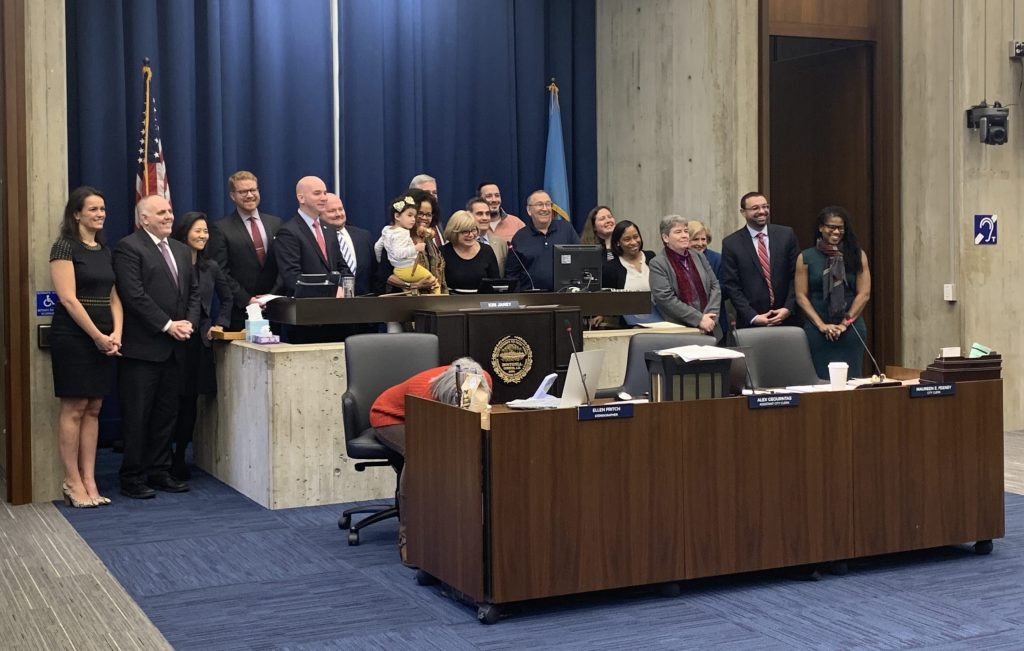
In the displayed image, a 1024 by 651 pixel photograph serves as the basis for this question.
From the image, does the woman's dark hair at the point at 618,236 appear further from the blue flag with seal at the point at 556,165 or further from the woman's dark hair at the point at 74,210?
the woman's dark hair at the point at 74,210

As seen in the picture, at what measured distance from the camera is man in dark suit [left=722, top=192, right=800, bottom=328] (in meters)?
7.69

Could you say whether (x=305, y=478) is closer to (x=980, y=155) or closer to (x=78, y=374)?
(x=78, y=374)

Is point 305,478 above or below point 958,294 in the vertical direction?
below

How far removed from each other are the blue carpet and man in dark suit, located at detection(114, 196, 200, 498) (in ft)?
3.42

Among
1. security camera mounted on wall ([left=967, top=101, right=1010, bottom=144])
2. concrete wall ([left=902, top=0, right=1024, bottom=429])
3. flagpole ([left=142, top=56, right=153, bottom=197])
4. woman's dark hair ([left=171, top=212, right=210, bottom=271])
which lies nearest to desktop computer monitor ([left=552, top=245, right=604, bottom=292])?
woman's dark hair ([left=171, top=212, right=210, bottom=271])

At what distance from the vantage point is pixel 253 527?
5.82m

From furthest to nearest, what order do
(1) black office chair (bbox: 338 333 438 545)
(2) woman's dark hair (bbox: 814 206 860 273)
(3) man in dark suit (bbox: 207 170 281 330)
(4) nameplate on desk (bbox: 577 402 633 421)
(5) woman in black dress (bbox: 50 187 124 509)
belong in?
1. (2) woman's dark hair (bbox: 814 206 860 273)
2. (3) man in dark suit (bbox: 207 170 281 330)
3. (5) woman in black dress (bbox: 50 187 124 509)
4. (1) black office chair (bbox: 338 333 438 545)
5. (4) nameplate on desk (bbox: 577 402 633 421)

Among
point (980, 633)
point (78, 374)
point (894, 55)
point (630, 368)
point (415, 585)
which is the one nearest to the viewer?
point (980, 633)

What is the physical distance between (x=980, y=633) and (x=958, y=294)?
501 cm

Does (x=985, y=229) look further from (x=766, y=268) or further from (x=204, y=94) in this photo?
(x=204, y=94)

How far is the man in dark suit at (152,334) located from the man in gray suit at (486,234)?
67.9 inches

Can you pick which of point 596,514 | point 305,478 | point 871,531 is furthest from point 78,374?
point 871,531

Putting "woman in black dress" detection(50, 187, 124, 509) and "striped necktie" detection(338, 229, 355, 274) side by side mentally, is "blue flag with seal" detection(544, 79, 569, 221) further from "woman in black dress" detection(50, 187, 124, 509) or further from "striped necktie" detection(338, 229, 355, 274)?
"woman in black dress" detection(50, 187, 124, 509)

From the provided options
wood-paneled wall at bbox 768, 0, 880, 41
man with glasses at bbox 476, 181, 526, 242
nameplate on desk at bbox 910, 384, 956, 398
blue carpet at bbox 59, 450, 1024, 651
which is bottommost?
blue carpet at bbox 59, 450, 1024, 651
